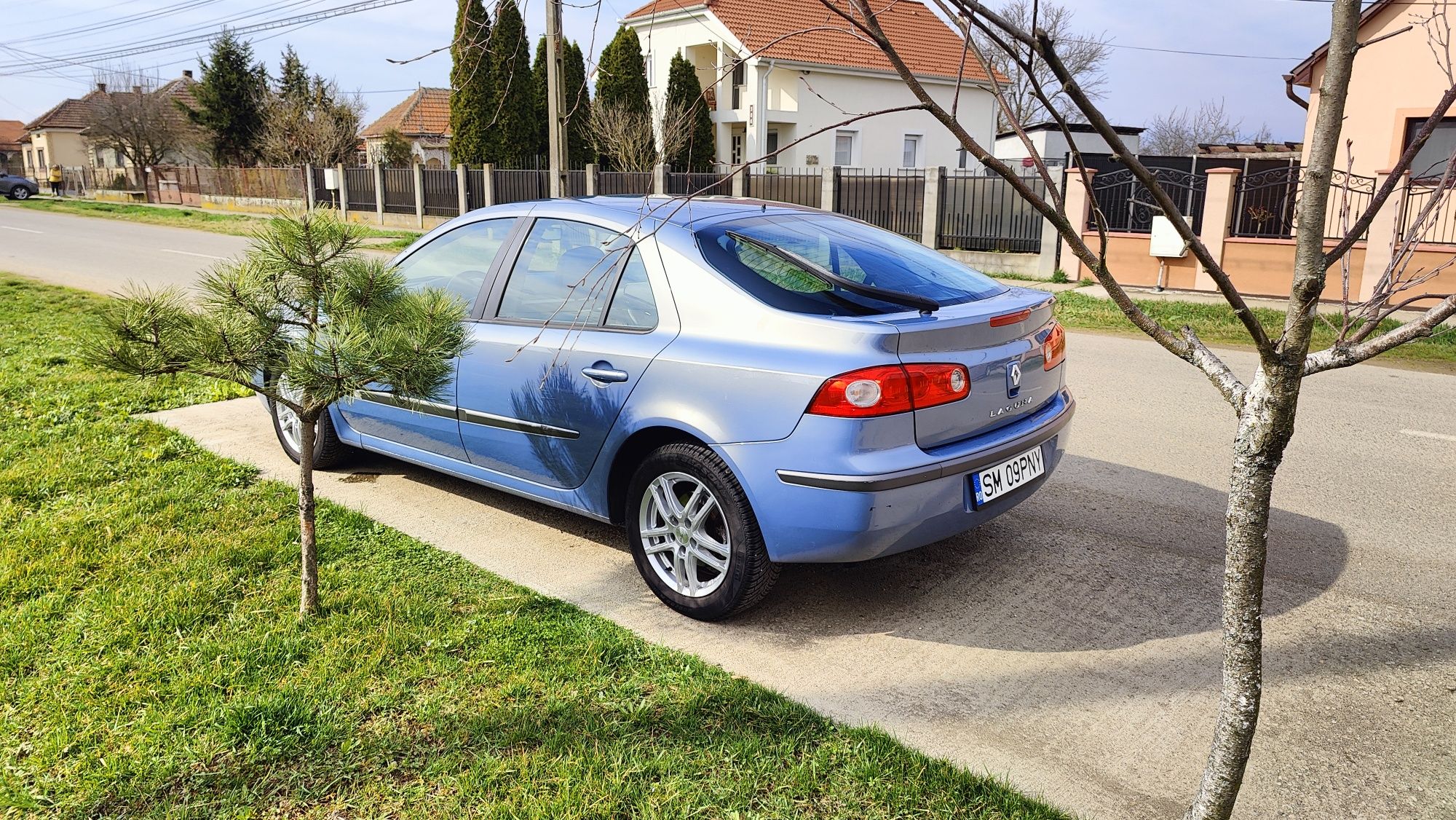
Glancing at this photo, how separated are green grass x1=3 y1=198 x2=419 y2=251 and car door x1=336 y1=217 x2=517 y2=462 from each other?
1916cm

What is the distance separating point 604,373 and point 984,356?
1518 mm

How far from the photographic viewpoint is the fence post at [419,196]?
3200 cm

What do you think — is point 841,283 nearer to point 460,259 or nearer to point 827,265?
point 827,265

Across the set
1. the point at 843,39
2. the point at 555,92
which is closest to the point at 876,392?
the point at 555,92

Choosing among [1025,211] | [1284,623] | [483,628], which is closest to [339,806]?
[483,628]

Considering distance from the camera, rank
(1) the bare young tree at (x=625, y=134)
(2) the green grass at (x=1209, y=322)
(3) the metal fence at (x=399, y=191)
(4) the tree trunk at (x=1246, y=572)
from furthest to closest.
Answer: (3) the metal fence at (x=399, y=191) → (1) the bare young tree at (x=625, y=134) → (2) the green grass at (x=1209, y=322) → (4) the tree trunk at (x=1246, y=572)

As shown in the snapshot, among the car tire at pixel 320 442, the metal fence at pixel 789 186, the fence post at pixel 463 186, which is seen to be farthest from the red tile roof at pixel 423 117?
the car tire at pixel 320 442

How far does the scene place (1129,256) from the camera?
56.1ft

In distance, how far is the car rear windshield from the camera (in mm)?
3971

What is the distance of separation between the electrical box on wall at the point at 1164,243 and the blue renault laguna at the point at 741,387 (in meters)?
12.2

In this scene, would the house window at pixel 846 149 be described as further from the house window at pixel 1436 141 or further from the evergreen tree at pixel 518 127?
the house window at pixel 1436 141

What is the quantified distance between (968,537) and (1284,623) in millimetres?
1400

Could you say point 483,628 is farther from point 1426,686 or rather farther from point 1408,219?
point 1408,219

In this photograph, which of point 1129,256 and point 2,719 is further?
point 1129,256
